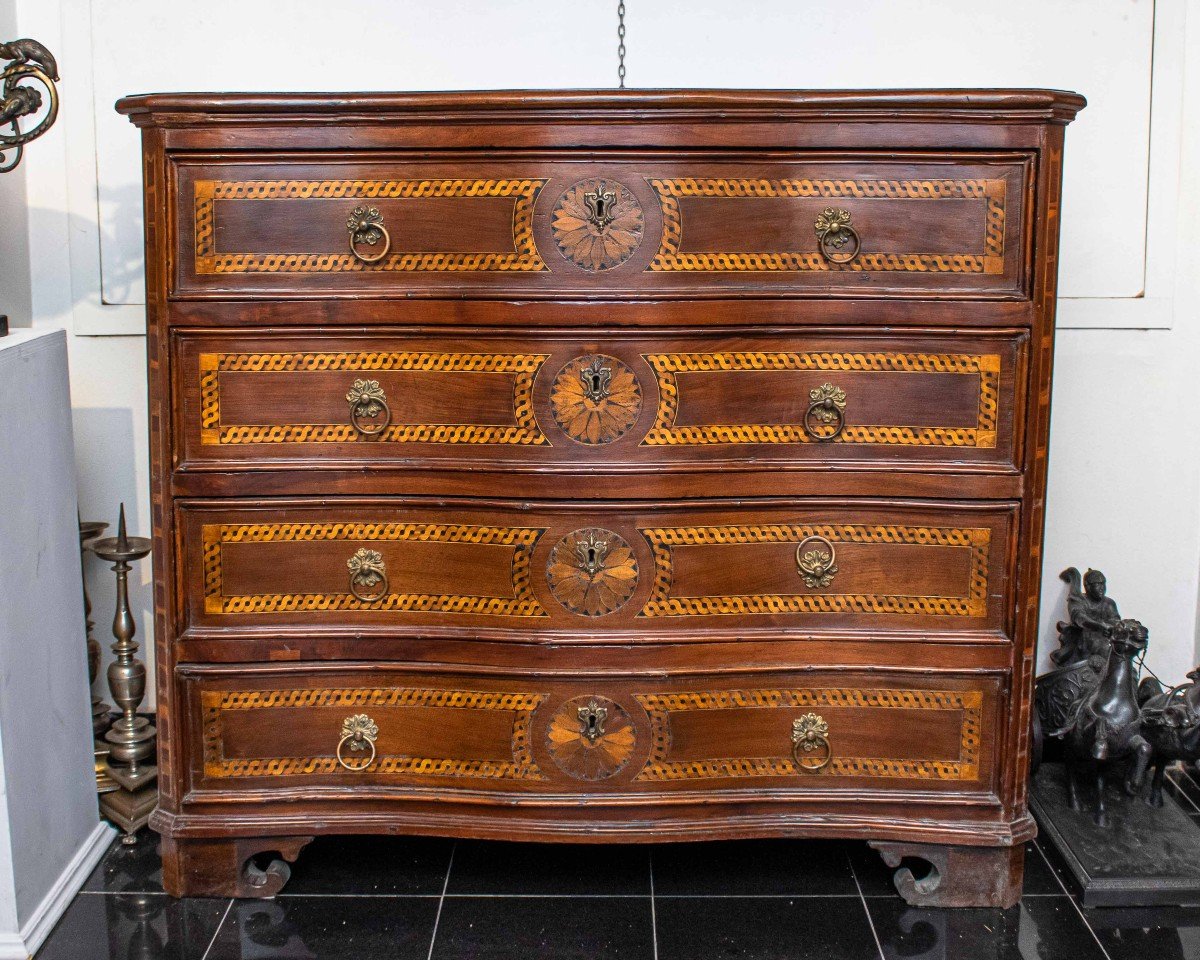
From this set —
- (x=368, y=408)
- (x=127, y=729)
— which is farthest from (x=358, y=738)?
(x=127, y=729)

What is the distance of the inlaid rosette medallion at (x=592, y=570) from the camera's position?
2.38 metres

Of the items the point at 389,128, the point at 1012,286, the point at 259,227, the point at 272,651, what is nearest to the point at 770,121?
the point at 1012,286

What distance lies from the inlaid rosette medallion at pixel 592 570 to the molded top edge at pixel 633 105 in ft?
2.53

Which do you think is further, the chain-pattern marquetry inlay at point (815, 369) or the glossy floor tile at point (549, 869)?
the glossy floor tile at point (549, 869)

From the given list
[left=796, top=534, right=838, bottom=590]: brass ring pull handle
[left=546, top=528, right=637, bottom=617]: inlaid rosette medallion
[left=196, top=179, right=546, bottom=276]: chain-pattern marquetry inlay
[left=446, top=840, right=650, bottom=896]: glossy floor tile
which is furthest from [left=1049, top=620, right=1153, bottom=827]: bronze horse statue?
[left=196, top=179, right=546, bottom=276]: chain-pattern marquetry inlay

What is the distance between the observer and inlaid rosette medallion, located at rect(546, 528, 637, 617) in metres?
2.38

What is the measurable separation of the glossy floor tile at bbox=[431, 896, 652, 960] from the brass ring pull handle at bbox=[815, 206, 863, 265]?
4.44ft

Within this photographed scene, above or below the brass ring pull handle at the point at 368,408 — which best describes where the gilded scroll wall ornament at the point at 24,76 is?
above

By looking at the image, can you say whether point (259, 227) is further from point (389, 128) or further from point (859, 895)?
point (859, 895)

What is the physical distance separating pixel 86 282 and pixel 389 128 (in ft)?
3.86

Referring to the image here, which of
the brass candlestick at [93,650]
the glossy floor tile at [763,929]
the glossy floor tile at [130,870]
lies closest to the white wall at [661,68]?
the brass candlestick at [93,650]

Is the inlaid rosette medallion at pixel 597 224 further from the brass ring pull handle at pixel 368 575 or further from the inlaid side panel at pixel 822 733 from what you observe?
the inlaid side panel at pixel 822 733

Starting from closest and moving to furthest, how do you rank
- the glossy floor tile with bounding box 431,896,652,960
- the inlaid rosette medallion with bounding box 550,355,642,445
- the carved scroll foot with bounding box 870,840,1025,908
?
the inlaid rosette medallion with bounding box 550,355,642,445
the glossy floor tile with bounding box 431,896,652,960
the carved scroll foot with bounding box 870,840,1025,908

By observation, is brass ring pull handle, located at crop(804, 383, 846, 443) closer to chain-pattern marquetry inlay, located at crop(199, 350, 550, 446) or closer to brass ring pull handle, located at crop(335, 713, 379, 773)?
chain-pattern marquetry inlay, located at crop(199, 350, 550, 446)
